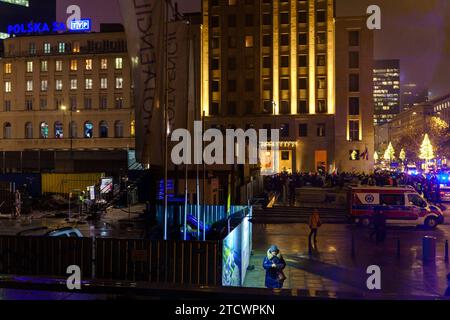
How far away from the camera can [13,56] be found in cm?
7100

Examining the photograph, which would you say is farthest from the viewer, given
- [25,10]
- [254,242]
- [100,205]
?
[25,10]

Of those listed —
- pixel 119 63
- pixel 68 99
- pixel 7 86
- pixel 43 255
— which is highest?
pixel 119 63

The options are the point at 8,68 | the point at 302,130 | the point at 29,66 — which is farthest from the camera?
the point at 8,68

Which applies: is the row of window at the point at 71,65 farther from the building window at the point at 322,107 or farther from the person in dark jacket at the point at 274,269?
the person in dark jacket at the point at 274,269

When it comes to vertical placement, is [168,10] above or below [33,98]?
below

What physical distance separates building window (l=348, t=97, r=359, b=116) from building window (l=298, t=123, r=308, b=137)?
6.86 metres

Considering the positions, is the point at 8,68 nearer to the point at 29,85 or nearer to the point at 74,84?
the point at 29,85

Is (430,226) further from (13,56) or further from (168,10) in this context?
(13,56)

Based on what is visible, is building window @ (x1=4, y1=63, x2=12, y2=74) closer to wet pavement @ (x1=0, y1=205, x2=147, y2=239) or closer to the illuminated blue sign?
the illuminated blue sign

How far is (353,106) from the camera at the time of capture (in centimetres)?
6844

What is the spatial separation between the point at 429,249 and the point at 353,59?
188ft

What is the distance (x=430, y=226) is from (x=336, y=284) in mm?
12230

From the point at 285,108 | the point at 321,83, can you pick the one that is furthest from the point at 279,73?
the point at 321,83
